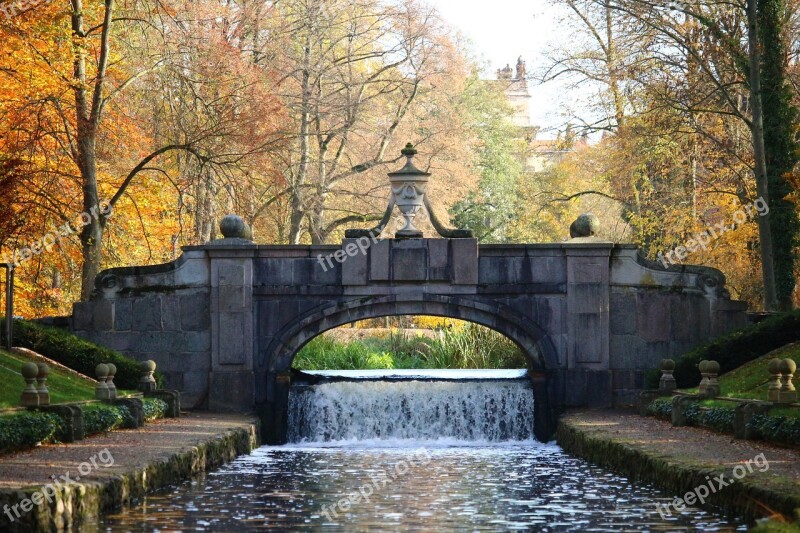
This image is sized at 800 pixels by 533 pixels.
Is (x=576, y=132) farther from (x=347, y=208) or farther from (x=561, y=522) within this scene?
(x=561, y=522)

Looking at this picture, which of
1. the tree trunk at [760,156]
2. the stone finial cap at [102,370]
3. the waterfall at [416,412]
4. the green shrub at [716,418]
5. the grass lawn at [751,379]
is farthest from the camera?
the tree trunk at [760,156]

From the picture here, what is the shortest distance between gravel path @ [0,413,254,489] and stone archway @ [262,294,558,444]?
8.50ft

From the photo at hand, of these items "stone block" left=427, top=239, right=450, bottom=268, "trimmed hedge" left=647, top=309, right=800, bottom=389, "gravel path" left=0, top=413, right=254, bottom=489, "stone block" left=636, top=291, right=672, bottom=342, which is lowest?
"gravel path" left=0, top=413, right=254, bottom=489

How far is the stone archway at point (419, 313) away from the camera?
24.2 metres

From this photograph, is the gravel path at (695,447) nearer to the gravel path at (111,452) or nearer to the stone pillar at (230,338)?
the gravel path at (111,452)

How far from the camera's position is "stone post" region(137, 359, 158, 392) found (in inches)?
892

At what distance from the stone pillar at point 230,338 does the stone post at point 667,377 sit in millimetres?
7423

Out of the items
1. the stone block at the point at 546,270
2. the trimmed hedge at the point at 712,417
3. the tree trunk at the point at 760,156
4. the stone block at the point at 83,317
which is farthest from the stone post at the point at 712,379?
the stone block at the point at 83,317

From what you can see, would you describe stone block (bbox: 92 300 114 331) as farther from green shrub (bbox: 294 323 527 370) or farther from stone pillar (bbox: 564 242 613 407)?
green shrub (bbox: 294 323 527 370)

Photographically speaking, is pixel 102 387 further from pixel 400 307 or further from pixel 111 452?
pixel 400 307

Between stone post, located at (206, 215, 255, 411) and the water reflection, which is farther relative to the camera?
stone post, located at (206, 215, 255, 411)

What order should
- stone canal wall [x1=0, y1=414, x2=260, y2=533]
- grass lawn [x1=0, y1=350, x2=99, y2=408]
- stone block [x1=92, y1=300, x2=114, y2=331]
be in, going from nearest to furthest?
stone canal wall [x1=0, y1=414, x2=260, y2=533] → grass lawn [x1=0, y1=350, x2=99, y2=408] → stone block [x1=92, y1=300, x2=114, y2=331]

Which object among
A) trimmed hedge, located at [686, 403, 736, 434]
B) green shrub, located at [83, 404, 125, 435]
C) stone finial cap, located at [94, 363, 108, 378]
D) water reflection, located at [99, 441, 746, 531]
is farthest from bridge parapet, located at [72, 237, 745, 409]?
green shrub, located at [83, 404, 125, 435]

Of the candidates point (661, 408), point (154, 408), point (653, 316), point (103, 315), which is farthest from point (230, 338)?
point (661, 408)
